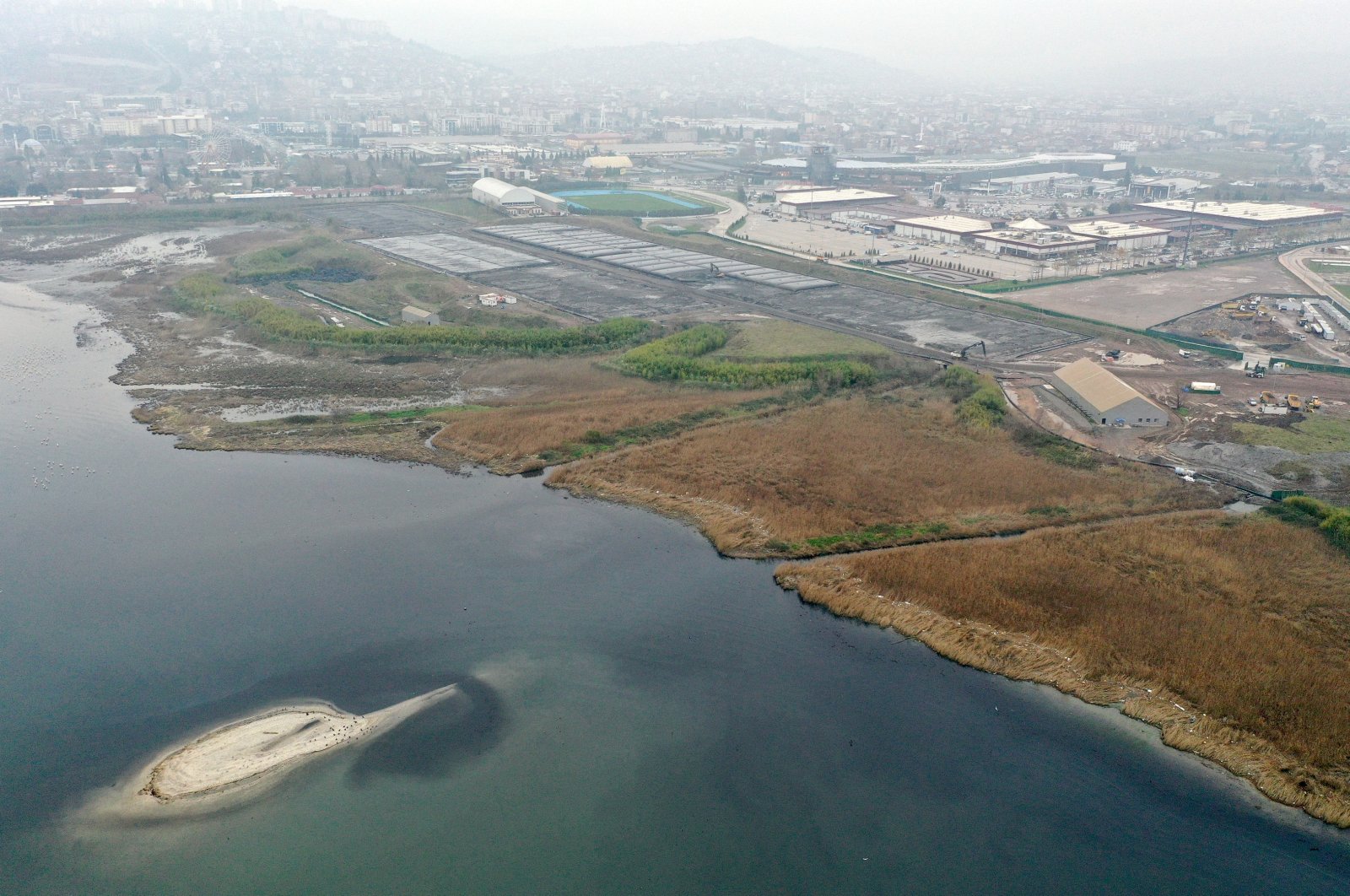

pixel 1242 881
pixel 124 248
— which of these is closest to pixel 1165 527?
pixel 1242 881

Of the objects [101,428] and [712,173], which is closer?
[101,428]

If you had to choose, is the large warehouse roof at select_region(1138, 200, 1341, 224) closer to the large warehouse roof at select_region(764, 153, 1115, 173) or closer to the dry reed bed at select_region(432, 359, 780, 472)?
the large warehouse roof at select_region(764, 153, 1115, 173)

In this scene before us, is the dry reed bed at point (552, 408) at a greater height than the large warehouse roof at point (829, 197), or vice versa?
the large warehouse roof at point (829, 197)

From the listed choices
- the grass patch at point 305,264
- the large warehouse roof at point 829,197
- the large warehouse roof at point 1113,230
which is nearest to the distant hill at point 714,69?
the large warehouse roof at point 829,197

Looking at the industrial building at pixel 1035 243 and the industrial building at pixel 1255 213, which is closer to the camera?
the industrial building at pixel 1035 243

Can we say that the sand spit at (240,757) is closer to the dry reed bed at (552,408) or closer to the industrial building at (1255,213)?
the dry reed bed at (552,408)

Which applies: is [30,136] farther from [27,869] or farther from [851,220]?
[27,869]
